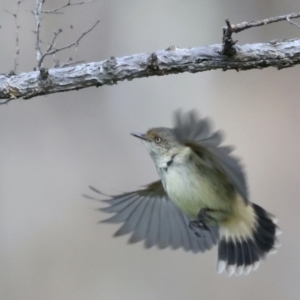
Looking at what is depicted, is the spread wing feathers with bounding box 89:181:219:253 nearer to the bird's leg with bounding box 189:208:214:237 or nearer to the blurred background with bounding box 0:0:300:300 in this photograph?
the bird's leg with bounding box 189:208:214:237

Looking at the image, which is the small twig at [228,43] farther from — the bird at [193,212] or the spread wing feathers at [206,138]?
the bird at [193,212]

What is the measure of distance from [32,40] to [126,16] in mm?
702

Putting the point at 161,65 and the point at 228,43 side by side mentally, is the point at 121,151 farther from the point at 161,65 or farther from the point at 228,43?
the point at 228,43

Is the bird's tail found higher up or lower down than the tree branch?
lower down

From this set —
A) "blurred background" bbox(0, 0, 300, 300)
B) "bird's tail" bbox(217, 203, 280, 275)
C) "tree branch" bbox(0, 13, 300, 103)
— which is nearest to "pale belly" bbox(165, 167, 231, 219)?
"bird's tail" bbox(217, 203, 280, 275)

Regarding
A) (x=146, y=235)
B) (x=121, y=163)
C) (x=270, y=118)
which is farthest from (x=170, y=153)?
(x=270, y=118)

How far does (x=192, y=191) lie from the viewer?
8.60ft

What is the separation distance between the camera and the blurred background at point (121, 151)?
4.04m

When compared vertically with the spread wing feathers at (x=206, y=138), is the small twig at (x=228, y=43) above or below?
above

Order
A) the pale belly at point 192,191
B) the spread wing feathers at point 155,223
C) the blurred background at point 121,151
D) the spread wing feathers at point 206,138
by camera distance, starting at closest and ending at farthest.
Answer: the spread wing feathers at point 206,138 → the pale belly at point 192,191 → the spread wing feathers at point 155,223 → the blurred background at point 121,151

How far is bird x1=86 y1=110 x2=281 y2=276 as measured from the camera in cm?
261

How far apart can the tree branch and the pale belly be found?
1.96ft

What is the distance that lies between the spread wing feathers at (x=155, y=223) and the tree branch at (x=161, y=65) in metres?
0.98

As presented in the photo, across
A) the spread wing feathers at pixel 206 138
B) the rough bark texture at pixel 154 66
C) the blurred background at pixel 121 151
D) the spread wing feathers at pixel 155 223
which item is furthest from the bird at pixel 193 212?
the blurred background at pixel 121 151
